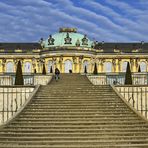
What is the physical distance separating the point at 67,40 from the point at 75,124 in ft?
161

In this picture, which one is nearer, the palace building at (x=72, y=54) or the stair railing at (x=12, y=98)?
the stair railing at (x=12, y=98)

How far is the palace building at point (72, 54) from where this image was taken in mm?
67250

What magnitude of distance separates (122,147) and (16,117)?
16.4 feet

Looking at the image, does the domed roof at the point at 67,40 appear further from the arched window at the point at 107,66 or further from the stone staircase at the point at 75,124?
the stone staircase at the point at 75,124

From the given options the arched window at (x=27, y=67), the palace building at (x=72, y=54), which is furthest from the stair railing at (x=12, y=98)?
the arched window at (x=27, y=67)

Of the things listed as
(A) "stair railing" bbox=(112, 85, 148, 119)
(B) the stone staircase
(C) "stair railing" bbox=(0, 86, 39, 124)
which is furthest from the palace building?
(B) the stone staircase

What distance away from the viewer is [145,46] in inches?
3164

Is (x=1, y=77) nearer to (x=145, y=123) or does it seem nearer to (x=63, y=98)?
(x=63, y=98)

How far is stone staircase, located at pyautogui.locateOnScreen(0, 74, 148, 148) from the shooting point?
17.7 m

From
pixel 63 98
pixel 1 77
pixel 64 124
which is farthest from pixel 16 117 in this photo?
pixel 1 77

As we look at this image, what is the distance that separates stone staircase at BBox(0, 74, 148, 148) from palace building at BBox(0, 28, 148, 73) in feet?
140

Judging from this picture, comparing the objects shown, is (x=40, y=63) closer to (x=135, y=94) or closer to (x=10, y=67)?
(x=10, y=67)

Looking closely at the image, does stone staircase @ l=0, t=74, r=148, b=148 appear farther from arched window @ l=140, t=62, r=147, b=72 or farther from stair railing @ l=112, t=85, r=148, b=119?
arched window @ l=140, t=62, r=147, b=72

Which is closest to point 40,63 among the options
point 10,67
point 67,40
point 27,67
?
point 67,40
